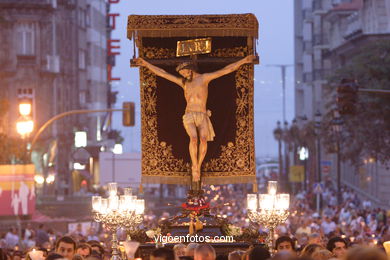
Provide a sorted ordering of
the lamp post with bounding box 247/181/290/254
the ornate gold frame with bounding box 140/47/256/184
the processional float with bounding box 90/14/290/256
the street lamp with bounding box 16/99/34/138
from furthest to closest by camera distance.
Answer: the street lamp with bounding box 16/99/34/138 → the ornate gold frame with bounding box 140/47/256/184 → the processional float with bounding box 90/14/290/256 → the lamp post with bounding box 247/181/290/254

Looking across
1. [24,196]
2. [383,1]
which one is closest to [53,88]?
[383,1]

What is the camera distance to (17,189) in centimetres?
3728

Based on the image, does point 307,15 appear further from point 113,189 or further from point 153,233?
point 153,233

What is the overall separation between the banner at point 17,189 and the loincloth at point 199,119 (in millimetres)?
16758

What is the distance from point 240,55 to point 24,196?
1806 centimetres

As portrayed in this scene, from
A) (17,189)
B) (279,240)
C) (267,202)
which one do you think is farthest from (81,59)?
(279,240)

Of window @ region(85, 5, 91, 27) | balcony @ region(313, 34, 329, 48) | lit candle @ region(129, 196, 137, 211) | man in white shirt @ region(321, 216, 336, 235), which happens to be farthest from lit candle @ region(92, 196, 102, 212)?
balcony @ region(313, 34, 329, 48)

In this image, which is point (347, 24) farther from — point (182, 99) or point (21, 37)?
point (182, 99)

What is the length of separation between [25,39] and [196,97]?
170 feet

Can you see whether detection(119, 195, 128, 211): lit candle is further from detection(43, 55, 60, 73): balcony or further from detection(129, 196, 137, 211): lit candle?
detection(43, 55, 60, 73): balcony

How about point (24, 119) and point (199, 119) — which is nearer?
point (199, 119)

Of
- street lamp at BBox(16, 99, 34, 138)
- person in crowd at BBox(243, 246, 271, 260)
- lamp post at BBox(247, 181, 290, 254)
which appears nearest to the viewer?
person in crowd at BBox(243, 246, 271, 260)

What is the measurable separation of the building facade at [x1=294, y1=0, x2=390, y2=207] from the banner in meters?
27.3

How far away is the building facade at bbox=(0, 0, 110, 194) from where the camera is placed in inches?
2763
